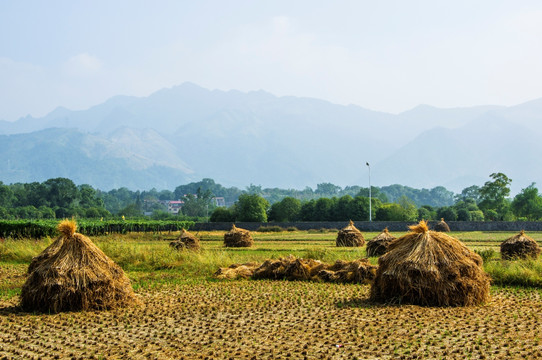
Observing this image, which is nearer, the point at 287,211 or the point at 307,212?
the point at 307,212

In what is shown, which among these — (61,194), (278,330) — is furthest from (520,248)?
(61,194)

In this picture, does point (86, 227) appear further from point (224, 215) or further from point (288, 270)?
point (288, 270)

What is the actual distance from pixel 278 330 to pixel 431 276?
459 cm

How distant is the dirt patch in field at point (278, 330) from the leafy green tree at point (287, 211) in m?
64.0

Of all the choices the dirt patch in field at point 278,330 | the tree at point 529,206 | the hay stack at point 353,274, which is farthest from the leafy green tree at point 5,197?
the dirt patch in field at point 278,330

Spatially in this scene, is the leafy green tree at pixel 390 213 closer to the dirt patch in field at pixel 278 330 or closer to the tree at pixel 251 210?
the tree at pixel 251 210

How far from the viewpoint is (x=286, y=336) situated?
38.4ft

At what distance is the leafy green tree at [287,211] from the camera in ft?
265

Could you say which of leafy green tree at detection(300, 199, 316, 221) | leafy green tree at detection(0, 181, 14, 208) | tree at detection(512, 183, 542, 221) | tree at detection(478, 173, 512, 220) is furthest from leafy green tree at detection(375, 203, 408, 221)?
leafy green tree at detection(0, 181, 14, 208)

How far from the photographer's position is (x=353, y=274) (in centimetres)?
1959

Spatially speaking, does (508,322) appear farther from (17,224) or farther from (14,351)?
(17,224)

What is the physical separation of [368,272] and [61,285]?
9.91 m

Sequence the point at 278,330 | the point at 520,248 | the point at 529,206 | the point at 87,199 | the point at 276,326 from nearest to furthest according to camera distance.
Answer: the point at 278,330 < the point at 276,326 < the point at 520,248 < the point at 529,206 < the point at 87,199

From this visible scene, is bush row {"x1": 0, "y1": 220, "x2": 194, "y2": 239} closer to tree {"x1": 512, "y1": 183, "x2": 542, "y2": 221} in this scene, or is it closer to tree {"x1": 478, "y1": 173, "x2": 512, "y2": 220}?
tree {"x1": 512, "y1": 183, "x2": 542, "y2": 221}
